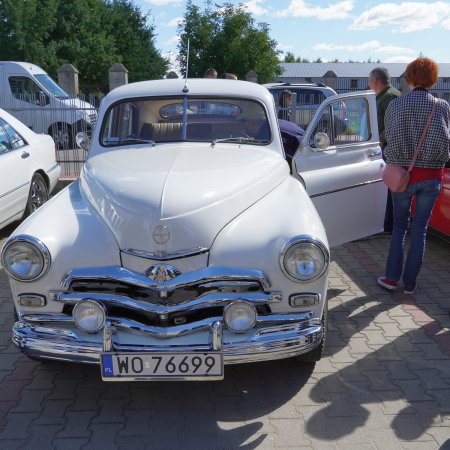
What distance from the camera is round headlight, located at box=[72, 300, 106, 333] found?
3082 mm

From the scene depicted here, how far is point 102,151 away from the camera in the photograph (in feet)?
15.1

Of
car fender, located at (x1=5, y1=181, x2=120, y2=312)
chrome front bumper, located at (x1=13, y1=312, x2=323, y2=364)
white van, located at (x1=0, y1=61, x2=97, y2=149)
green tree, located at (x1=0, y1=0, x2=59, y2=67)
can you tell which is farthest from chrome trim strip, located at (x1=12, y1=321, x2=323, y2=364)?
green tree, located at (x1=0, y1=0, x2=59, y2=67)

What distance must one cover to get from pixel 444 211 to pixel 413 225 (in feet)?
4.27

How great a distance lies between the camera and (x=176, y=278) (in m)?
3.13

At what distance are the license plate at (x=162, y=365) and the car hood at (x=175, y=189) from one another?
0.56 m

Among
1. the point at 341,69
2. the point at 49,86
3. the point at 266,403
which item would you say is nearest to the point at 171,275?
the point at 266,403

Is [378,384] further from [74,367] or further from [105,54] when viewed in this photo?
[105,54]

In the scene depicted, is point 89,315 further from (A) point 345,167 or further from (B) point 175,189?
(A) point 345,167

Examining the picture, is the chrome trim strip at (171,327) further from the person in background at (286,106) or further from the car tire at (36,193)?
the person in background at (286,106)

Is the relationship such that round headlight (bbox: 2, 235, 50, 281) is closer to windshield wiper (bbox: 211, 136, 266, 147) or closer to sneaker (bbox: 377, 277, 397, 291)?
windshield wiper (bbox: 211, 136, 266, 147)

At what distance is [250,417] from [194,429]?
32 centimetres

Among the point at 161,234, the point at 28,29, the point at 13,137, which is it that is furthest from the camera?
the point at 28,29

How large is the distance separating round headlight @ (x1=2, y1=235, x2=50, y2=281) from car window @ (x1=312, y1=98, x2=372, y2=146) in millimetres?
2733

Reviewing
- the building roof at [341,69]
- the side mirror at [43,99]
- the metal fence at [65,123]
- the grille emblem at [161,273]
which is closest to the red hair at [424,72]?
the grille emblem at [161,273]
